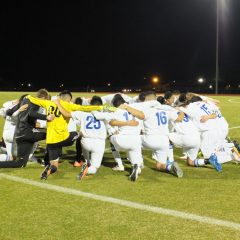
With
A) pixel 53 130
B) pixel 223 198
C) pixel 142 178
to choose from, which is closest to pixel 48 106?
pixel 53 130

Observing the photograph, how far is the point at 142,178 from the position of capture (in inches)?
310

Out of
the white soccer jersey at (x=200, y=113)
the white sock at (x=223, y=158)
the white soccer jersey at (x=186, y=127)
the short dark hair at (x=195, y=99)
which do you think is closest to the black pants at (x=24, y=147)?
the white soccer jersey at (x=186, y=127)

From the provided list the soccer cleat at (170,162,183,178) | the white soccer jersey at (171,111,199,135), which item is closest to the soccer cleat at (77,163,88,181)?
the soccer cleat at (170,162,183,178)

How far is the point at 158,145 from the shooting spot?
26.0 ft

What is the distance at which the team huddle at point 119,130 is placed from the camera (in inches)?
301

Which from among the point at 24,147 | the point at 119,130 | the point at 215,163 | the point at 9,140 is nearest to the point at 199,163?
the point at 215,163

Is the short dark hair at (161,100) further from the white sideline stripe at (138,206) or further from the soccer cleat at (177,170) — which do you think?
the white sideline stripe at (138,206)

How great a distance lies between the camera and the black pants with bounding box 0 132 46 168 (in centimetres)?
838

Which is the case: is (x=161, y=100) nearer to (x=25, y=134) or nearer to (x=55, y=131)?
(x=55, y=131)

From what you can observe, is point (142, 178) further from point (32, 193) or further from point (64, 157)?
point (64, 157)

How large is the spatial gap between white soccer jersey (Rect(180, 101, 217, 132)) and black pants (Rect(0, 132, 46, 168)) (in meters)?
3.25

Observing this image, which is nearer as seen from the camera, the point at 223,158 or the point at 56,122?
the point at 56,122

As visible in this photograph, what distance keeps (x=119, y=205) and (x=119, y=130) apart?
2.12 meters

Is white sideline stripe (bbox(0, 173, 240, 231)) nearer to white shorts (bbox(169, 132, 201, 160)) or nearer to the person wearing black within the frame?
the person wearing black
